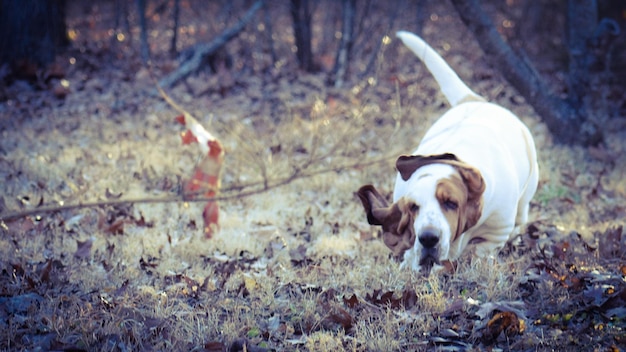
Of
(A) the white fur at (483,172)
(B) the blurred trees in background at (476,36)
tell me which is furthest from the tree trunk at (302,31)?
(A) the white fur at (483,172)

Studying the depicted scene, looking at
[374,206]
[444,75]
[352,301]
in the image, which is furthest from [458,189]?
[444,75]

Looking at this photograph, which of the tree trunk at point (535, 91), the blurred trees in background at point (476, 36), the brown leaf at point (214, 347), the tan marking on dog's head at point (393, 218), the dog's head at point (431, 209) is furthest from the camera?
the blurred trees in background at point (476, 36)

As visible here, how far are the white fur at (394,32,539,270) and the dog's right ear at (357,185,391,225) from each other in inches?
3.7

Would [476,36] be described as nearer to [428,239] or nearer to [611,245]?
[611,245]

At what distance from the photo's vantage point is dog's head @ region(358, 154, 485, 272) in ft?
10.4

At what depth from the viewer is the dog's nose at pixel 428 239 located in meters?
3.14

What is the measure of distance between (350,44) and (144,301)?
18.6 feet

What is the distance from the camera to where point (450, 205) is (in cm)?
318

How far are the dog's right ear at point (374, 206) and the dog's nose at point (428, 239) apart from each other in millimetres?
276

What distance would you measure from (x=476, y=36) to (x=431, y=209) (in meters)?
3.47

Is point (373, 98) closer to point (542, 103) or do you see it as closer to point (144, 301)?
point (542, 103)

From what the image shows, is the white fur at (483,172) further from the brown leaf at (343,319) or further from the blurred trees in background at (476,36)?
the blurred trees in background at (476,36)

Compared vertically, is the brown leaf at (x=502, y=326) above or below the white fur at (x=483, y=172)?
below

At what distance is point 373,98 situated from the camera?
7.99 meters
